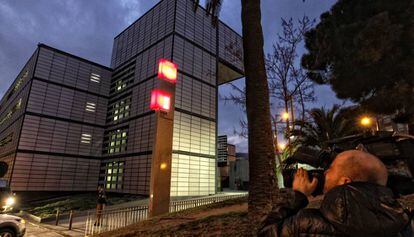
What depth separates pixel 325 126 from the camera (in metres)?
14.6

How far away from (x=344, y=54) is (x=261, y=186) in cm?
979

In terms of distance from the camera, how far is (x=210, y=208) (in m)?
10.2

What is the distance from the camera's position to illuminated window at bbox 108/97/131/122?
25.2 metres

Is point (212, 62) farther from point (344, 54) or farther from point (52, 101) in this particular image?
point (52, 101)

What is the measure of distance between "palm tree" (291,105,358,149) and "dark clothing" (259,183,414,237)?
13.9 meters

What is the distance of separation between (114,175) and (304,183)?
82.0 ft

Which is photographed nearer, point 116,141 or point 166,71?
point 166,71

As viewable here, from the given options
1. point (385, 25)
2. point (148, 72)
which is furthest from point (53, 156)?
point (385, 25)

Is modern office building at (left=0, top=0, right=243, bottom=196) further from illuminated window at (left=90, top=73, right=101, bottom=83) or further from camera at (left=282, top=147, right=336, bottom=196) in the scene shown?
camera at (left=282, top=147, right=336, bottom=196)

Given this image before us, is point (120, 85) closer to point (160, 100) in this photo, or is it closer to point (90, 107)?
point (90, 107)

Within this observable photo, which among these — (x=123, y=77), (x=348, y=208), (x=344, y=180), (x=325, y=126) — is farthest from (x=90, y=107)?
(x=348, y=208)

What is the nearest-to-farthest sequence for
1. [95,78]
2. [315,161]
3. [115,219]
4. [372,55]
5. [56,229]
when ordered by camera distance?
[315,161]
[372,55]
[56,229]
[115,219]
[95,78]

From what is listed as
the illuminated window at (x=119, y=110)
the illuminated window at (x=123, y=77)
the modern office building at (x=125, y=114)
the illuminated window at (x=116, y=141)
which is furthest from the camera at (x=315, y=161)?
the illuminated window at (x=123, y=77)

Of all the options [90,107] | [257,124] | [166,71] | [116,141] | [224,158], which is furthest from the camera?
[224,158]
